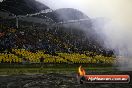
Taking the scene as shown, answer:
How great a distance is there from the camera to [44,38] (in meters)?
76.1

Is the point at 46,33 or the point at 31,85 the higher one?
the point at 46,33

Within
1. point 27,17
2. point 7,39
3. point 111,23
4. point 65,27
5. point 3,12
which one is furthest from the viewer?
point 65,27

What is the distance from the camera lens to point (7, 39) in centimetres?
6400

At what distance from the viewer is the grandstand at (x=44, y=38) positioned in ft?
205

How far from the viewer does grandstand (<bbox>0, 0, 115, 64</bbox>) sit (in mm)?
62406

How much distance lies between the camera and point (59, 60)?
65250 millimetres

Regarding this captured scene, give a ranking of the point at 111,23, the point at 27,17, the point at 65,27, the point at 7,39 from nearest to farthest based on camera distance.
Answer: the point at 111,23, the point at 7,39, the point at 27,17, the point at 65,27

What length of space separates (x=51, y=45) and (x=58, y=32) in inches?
590

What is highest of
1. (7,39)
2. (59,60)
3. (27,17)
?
(27,17)

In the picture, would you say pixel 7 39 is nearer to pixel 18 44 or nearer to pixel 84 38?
pixel 18 44

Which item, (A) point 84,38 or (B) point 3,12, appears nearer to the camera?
(B) point 3,12

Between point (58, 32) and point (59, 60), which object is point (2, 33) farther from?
point (58, 32)

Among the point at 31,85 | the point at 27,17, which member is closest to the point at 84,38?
the point at 27,17

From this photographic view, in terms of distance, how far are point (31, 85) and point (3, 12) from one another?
4724 cm
